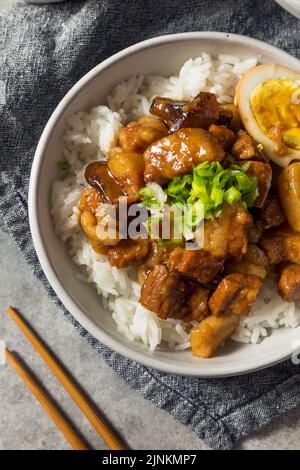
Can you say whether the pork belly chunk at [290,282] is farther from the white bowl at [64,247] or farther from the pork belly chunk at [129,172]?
the pork belly chunk at [129,172]

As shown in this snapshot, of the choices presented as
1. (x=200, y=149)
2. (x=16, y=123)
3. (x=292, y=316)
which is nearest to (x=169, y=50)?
(x=200, y=149)

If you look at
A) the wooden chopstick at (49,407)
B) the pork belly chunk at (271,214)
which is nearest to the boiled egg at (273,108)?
the pork belly chunk at (271,214)

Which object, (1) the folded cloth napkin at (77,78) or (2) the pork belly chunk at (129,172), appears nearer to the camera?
(2) the pork belly chunk at (129,172)

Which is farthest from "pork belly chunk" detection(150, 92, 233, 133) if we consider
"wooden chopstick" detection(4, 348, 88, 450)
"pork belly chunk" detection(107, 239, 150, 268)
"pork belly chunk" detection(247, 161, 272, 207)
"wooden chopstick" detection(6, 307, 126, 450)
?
"wooden chopstick" detection(4, 348, 88, 450)

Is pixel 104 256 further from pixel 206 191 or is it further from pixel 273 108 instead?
pixel 273 108

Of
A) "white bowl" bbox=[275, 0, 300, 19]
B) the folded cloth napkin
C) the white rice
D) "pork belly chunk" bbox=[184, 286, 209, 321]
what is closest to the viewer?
"pork belly chunk" bbox=[184, 286, 209, 321]

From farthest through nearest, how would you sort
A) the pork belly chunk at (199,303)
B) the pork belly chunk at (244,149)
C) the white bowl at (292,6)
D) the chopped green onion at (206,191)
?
1. the white bowl at (292,6)
2. the pork belly chunk at (199,303)
3. the pork belly chunk at (244,149)
4. the chopped green onion at (206,191)

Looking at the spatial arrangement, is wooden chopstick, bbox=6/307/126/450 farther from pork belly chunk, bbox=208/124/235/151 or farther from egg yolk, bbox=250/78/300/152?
egg yolk, bbox=250/78/300/152
